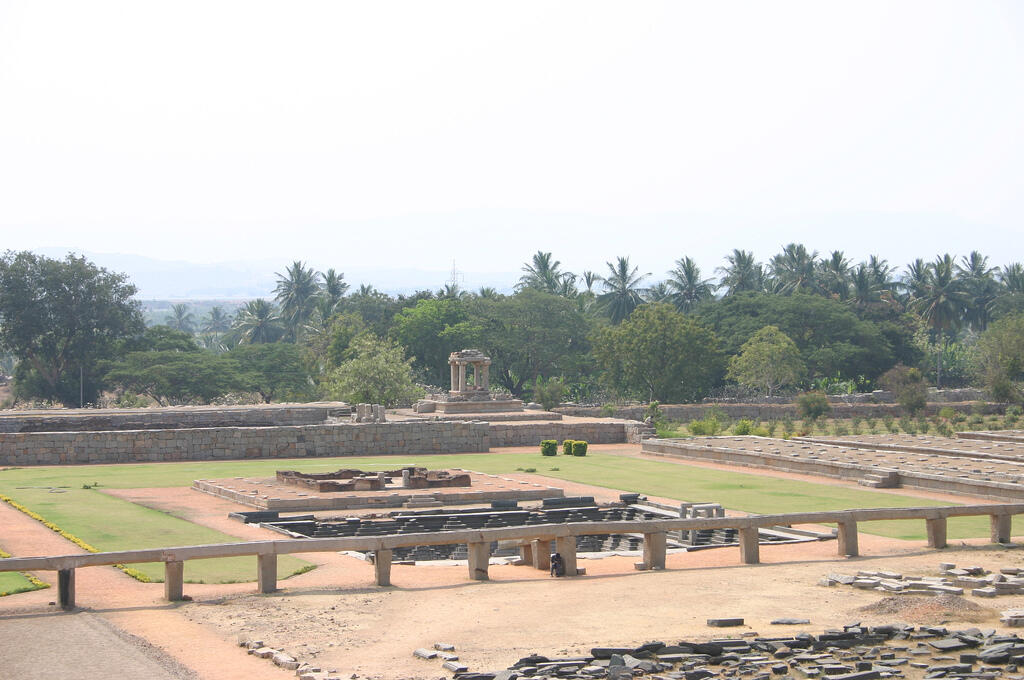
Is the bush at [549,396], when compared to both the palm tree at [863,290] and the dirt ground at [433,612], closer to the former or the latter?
the palm tree at [863,290]

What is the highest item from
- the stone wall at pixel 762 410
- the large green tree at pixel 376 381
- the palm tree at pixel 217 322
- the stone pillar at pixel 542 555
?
the palm tree at pixel 217 322

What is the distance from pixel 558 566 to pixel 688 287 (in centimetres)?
7270

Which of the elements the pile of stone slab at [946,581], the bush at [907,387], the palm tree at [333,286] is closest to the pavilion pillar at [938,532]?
the pile of stone slab at [946,581]

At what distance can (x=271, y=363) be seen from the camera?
70.5 metres

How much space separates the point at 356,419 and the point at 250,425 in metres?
3.87

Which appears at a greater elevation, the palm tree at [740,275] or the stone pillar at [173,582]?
the palm tree at [740,275]

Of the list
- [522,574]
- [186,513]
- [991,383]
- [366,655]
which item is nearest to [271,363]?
[991,383]

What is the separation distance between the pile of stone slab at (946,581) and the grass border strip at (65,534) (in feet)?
31.3

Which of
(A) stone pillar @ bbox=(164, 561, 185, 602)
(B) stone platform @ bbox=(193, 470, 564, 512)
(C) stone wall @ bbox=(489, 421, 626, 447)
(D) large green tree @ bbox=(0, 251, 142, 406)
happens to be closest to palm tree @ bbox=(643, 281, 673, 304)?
(D) large green tree @ bbox=(0, 251, 142, 406)

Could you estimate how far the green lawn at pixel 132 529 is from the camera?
61.6ft

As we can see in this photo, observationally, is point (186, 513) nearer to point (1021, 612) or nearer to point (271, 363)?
point (1021, 612)

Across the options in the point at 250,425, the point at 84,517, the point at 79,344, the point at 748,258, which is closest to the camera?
the point at 84,517

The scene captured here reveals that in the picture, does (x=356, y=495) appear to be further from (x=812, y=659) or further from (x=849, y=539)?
(x=812, y=659)

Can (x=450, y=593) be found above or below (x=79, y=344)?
below
